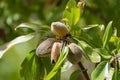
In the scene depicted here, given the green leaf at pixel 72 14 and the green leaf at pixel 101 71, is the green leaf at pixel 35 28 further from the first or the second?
Answer: the green leaf at pixel 101 71

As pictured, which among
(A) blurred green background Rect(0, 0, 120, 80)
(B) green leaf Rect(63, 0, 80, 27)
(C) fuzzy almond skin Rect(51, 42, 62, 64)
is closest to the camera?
(C) fuzzy almond skin Rect(51, 42, 62, 64)

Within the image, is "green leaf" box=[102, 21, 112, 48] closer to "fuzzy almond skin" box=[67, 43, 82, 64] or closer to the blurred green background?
"fuzzy almond skin" box=[67, 43, 82, 64]

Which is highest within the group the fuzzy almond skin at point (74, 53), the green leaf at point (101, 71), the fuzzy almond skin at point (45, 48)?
the fuzzy almond skin at point (45, 48)

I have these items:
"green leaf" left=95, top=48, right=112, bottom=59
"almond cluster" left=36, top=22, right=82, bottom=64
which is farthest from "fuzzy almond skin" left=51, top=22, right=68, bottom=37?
A: "green leaf" left=95, top=48, right=112, bottom=59

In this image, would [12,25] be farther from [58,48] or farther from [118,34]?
[58,48]

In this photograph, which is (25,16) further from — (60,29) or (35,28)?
(60,29)

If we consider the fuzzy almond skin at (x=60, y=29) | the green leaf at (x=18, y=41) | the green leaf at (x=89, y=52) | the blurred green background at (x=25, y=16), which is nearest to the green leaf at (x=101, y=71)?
the green leaf at (x=89, y=52)
